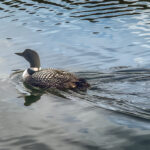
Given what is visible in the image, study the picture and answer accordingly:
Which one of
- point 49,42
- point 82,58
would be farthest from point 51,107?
A: point 49,42

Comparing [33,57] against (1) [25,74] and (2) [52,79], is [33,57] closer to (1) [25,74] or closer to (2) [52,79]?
(1) [25,74]

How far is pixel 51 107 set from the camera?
7336 mm

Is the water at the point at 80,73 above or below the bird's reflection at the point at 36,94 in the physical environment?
above

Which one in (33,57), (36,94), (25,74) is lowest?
(36,94)

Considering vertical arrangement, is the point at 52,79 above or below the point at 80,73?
above

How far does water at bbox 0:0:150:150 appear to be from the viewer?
611cm

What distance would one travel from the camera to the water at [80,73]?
6.11 meters

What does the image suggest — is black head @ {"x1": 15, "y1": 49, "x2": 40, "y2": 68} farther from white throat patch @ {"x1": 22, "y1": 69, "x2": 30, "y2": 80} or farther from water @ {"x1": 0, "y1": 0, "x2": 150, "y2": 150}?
water @ {"x1": 0, "y1": 0, "x2": 150, "y2": 150}

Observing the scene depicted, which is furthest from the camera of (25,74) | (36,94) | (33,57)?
(33,57)

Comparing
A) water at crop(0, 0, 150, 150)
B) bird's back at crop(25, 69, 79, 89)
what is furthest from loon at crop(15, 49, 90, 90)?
water at crop(0, 0, 150, 150)

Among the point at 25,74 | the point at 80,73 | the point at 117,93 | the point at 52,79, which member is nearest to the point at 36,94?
the point at 52,79

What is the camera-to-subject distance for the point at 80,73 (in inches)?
359

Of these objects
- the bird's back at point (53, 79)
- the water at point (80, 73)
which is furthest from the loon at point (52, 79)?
the water at point (80, 73)

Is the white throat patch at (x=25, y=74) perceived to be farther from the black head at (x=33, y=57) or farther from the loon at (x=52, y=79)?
the black head at (x=33, y=57)
